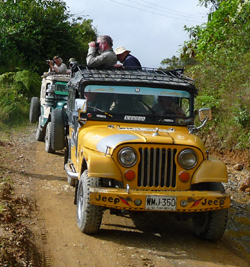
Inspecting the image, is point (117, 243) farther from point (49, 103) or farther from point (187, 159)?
point (49, 103)

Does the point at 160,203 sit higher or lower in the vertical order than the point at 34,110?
higher

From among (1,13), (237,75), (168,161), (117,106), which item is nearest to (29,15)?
(1,13)

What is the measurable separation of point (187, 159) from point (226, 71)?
285 inches

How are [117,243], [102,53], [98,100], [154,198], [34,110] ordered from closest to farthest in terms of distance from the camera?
1. [154,198]
2. [117,243]
3. [98,100]
4. [102,53]
5. [34,110]

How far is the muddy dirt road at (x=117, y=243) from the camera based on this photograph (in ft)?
15.6

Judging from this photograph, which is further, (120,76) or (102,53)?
(102,53)

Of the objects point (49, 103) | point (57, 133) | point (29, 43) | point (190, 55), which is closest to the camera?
point (57, 133)

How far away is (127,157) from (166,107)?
163cm

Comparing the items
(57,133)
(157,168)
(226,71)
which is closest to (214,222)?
(157,168)

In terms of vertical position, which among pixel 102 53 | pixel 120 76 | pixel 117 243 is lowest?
pixel 117 243

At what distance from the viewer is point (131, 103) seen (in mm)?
6410

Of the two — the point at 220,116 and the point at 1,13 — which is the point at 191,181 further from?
the point at 1,13

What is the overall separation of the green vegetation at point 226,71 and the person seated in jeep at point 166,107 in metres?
3.78

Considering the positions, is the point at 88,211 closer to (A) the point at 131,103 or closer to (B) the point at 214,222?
(B) the point at 214,222
